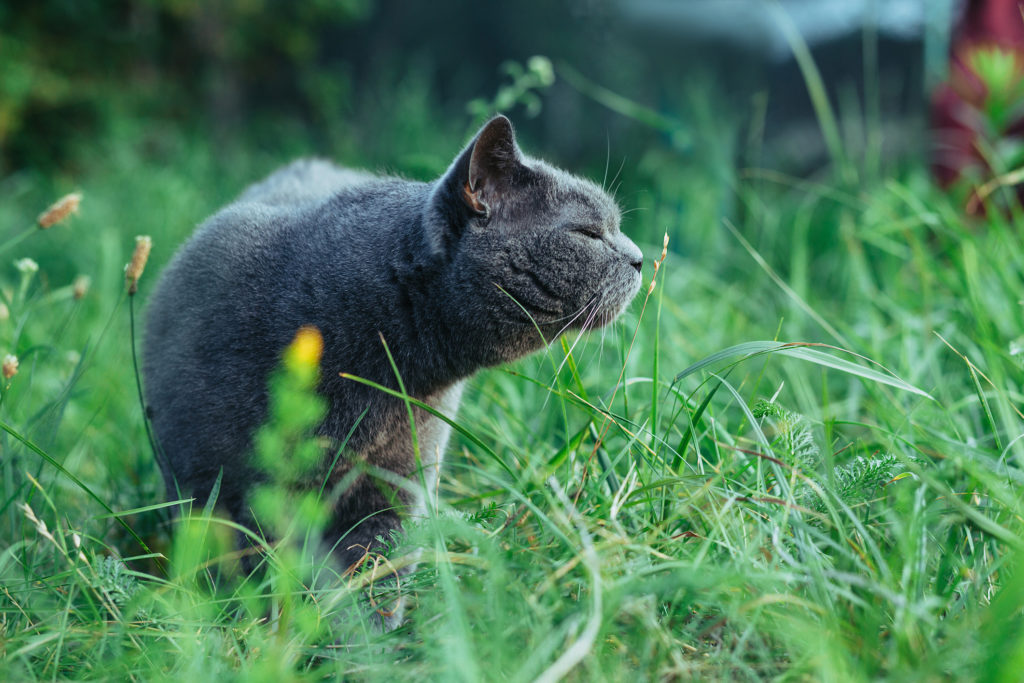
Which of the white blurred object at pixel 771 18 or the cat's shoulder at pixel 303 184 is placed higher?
the white blurred object at pixel 771 18

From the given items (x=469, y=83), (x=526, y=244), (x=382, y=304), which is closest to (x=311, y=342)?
(x=382, y=304)

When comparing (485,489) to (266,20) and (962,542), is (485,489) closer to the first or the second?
(962,542)

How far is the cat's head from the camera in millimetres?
1490

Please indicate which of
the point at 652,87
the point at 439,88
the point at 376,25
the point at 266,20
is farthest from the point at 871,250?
the point at 266,20

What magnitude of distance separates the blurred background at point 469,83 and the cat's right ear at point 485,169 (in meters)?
0.93

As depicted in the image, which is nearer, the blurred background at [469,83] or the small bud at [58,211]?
the small bud at [58,211]

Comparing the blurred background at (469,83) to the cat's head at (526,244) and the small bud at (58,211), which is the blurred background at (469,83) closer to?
the cat's head at (526,244)

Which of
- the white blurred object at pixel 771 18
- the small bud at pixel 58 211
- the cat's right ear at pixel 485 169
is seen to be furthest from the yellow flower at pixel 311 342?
the white blurred object at pixel 771 18

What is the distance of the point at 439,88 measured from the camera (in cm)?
612

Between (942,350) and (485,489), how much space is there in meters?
1.38

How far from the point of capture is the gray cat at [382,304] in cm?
149

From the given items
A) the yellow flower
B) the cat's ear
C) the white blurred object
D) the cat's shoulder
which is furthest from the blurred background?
the yellow flower

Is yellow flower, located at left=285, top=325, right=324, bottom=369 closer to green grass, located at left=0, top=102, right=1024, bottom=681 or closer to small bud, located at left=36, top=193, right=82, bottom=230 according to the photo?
green grass, located at left=0, top=102, right=1024, bottom=681

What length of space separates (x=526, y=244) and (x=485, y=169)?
0.17m
